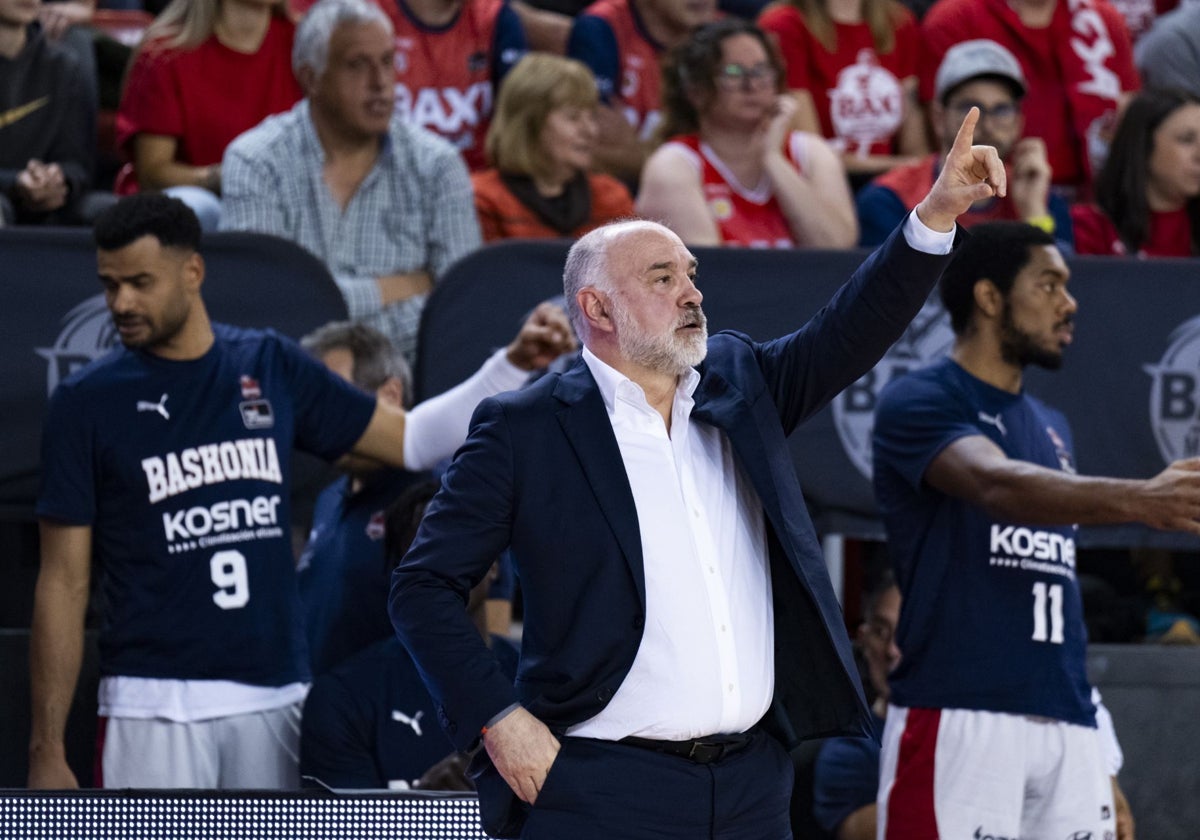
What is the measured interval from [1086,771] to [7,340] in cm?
330

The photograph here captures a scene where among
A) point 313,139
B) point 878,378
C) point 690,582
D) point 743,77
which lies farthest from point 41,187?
point 690,582

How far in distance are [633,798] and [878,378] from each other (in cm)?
272

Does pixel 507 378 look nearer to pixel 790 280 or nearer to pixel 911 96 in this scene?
pixel 790 280

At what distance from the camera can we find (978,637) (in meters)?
4.48

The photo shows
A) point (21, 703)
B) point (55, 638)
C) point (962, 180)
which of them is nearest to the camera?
point (962, 180)

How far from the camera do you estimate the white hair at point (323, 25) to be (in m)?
6.12

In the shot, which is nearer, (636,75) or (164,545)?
(164,545)

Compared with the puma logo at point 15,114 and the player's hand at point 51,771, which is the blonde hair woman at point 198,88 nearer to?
the puma logo at point 15,114

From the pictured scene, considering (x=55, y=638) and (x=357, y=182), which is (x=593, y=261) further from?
(x=357, y=182)

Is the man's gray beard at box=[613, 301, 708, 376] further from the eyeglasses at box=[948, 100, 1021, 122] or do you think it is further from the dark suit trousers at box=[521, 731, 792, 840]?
the eyeglasses at box=[948, 100, 1021, 122]

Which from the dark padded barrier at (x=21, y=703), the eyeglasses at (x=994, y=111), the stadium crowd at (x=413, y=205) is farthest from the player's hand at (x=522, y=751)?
the eyeglasses at (x=994, y=111)

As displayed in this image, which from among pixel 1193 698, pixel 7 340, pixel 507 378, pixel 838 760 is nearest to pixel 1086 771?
pixel 838 760

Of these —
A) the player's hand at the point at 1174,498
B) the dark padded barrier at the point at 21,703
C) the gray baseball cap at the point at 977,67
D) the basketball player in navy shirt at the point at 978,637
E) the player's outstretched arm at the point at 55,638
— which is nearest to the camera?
the player's hand at the point at 1174,498

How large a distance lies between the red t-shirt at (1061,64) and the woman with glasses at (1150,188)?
0.58m
